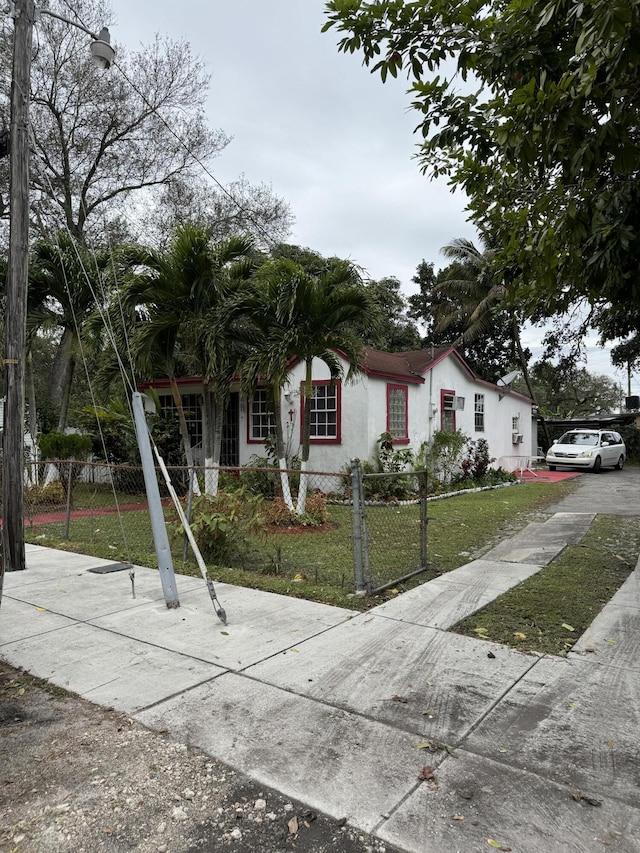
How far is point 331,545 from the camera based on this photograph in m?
8.07

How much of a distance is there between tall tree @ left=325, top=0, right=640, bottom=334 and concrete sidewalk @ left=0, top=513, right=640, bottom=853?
2556mm

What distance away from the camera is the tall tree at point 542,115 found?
10.2 feet

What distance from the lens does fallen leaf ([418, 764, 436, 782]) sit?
2.60 meters

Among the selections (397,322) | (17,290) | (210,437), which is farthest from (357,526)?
(397,322)

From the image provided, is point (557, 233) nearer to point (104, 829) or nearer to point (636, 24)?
point (636, 24)

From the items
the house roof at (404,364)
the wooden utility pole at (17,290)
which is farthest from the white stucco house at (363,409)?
the wooden utility pole at (17,290)

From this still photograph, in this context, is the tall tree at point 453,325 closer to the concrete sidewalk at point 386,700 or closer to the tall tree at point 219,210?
the tall tree at point 219,210

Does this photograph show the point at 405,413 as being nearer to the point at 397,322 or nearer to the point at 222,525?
the point at 222,525

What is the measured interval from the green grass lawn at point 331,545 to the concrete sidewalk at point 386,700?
Result: 633 mm

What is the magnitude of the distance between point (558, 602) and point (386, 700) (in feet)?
8.52

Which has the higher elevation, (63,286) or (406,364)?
(63,286)

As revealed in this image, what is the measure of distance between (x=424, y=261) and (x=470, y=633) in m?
31.6

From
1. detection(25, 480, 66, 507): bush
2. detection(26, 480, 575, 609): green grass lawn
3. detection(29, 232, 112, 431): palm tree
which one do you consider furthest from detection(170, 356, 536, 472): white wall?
detection(25, 480, 66, 507): bush

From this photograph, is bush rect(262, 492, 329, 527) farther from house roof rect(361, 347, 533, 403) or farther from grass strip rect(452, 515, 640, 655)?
grass strip rect(452, 515, 640, 655)
